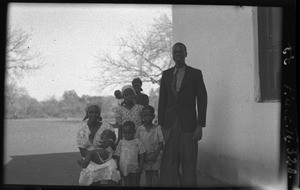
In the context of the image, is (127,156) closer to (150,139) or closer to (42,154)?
(150,139)

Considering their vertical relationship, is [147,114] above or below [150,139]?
above

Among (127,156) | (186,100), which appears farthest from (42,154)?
(186,100)

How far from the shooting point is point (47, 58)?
4383 mm

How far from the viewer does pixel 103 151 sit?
14.2ft

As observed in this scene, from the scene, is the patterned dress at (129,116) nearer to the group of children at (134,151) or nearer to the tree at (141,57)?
the group of children at (134,151)

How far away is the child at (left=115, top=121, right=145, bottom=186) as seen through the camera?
14.2ft

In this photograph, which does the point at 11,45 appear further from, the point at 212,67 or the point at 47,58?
the point at 212,67

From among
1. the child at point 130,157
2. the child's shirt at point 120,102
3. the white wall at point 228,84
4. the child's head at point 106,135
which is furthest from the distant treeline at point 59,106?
the white wall at point 228,84

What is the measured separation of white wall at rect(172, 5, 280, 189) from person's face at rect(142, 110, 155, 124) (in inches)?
21.3

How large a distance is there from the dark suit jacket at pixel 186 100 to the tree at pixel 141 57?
4.9 inches

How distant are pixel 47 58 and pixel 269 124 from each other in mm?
2263

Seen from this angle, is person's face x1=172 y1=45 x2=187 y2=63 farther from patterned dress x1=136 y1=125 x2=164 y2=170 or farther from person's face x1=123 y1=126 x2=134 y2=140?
person's face x1=123 y1=126 x2=134 y2=140

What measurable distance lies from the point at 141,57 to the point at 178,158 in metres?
1.06

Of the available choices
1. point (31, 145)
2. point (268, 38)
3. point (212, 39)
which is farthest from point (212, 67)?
point (31, 145)
